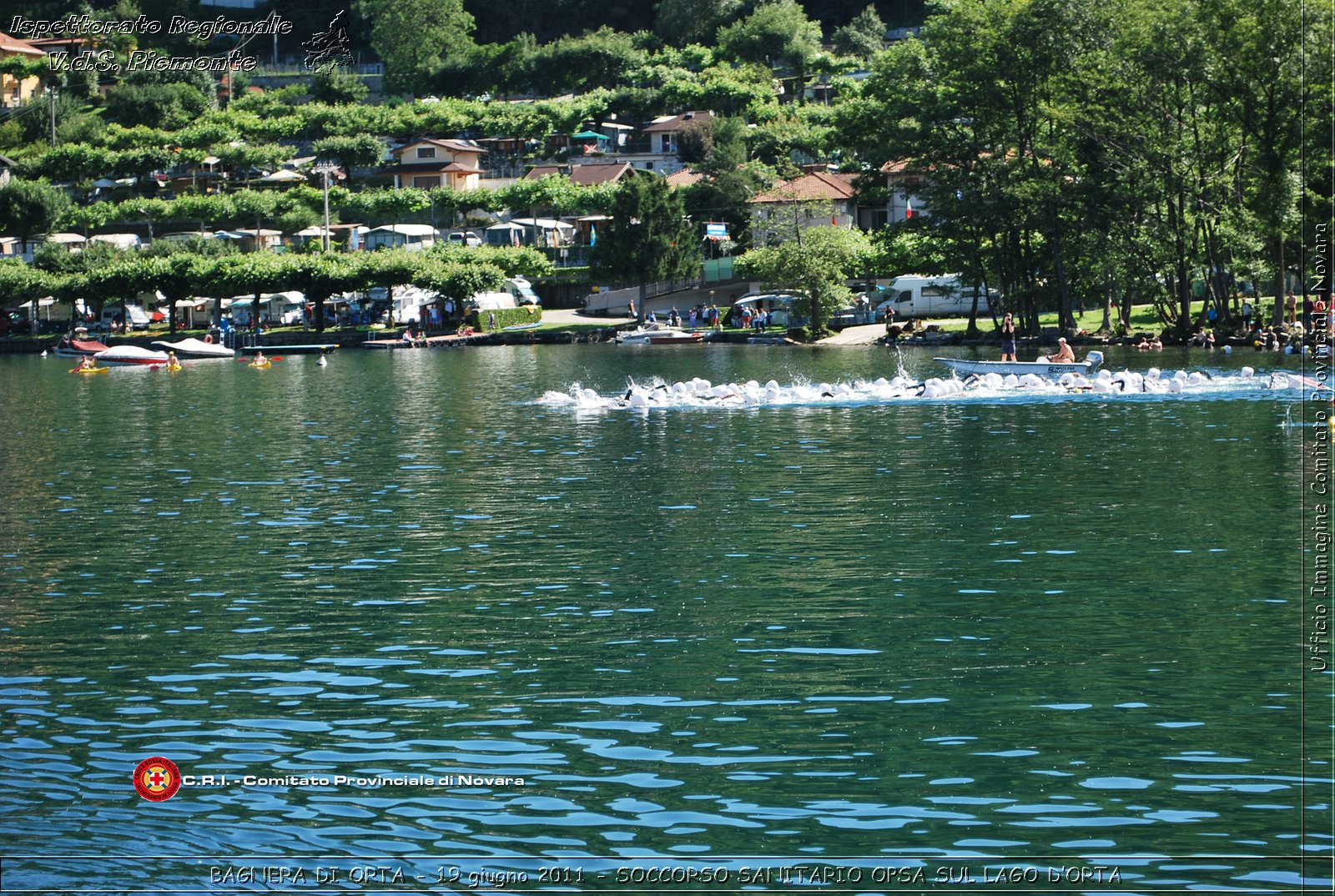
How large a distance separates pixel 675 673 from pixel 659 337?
8204 centimetres

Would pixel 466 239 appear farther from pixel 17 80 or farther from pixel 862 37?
pixel 17 80

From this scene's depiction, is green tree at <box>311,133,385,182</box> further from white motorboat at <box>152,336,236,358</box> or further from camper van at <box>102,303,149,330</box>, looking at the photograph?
white motorboat at <box>152,336,236,358</box>

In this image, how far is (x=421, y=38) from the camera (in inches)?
7692

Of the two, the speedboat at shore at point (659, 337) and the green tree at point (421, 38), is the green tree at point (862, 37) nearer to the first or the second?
the green tree at point (421, 38)

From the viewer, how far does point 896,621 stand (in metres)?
20.6

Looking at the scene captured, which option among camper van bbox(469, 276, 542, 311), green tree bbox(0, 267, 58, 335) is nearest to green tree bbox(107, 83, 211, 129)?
green tree bbox(0, 267, 58, 335)

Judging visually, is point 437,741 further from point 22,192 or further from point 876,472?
point 22,192

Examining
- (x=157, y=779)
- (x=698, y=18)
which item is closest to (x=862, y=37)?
(x=698, y=18)

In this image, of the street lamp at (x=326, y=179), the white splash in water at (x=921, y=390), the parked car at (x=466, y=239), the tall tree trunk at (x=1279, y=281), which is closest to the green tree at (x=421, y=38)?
the street lamp at (x=326, y=179)

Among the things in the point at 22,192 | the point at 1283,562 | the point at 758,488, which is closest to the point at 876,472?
the point at 758,488

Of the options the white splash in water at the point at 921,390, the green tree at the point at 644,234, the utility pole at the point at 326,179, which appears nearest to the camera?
the white splash in water at the point at 921,390

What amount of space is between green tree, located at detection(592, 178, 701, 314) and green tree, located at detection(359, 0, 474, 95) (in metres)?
91.5

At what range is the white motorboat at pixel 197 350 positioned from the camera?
337ft

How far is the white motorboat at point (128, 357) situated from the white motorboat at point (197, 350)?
4.76 m
